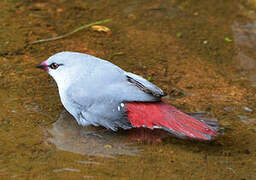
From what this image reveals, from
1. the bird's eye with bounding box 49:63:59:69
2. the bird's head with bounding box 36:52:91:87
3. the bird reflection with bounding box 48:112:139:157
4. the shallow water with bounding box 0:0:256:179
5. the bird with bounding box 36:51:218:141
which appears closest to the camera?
the shallow water with bounding box 0:0:256:179

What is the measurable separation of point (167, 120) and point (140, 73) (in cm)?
109

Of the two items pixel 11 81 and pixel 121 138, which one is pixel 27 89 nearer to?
pixel 11 81

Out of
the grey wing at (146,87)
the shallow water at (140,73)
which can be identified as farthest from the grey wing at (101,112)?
the grey wing at (146,87)

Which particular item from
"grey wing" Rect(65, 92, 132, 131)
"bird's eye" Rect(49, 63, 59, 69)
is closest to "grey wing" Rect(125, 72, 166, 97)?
"grey wing" Rect(65, 92, 132, 131)

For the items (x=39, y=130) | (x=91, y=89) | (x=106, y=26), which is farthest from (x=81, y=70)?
(x=106, y=26)

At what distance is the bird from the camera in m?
3.53

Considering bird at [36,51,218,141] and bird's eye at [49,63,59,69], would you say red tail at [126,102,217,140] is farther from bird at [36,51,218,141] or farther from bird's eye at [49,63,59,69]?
bird's eye at [49,63,59,69]

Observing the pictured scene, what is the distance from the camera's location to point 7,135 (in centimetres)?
348

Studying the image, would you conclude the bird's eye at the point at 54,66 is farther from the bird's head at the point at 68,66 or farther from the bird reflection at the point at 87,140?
the bird reflection at the point at 87,140

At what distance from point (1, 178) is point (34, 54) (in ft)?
6.39

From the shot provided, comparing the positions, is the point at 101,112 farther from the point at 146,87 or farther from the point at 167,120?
the point at 167,120

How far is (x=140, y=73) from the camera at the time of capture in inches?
178

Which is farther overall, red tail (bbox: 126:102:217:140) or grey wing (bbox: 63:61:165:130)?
grey wing (bbox: 63:61:165:130)

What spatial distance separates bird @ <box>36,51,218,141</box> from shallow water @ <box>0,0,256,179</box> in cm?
13
